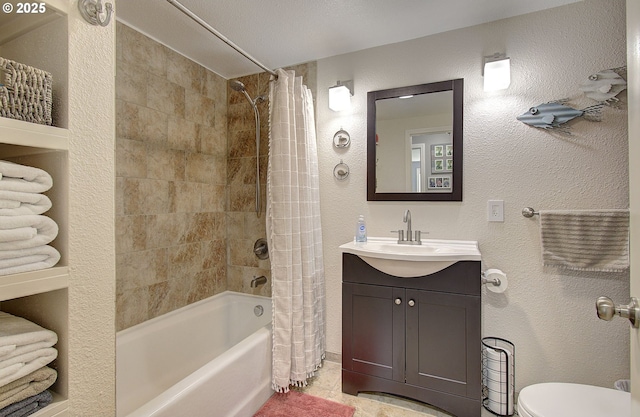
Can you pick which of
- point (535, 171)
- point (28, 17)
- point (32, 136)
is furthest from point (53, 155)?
point (535, 171)

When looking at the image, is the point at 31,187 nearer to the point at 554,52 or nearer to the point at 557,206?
the point at 557,206

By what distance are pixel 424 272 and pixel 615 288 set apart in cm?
102

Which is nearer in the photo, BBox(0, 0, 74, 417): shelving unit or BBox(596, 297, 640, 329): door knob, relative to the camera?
BBox(596, 297, 640, 329): door knob

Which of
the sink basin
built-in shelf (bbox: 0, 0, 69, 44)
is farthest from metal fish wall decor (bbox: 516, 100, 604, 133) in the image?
built-in shelf (bbox: 0, 0, 69, 44)

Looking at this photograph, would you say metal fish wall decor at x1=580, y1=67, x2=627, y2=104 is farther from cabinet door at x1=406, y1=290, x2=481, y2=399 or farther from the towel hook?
the towel hook

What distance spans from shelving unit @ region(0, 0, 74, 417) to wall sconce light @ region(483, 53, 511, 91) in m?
1.97

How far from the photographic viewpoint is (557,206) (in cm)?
171

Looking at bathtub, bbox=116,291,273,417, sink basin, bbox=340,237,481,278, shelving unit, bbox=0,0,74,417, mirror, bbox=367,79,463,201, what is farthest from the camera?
mirror, bbox=367,79,463,201

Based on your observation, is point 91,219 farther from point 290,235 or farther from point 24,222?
point 290,235

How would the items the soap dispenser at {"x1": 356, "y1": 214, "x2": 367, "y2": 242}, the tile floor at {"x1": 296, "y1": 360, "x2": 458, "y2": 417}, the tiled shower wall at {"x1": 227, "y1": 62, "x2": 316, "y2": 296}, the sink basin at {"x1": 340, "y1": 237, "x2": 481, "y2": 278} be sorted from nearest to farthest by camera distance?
1. the sink basin at {"x1": 340, "y1": 237, "x2": 481, "y2": 278}
2. the tile floor at {"x1": 296, "y1": 360, "x2": 458, "y2": 417}
3. the soap dispenser at {"x1": 356, "y1": 214, "x2": 367, "y2": 242}
4. the tiled shower wall at {"x1": 227, "y1": 62, "x2": 316, "y2": 296}

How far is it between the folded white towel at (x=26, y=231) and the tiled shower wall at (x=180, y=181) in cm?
113

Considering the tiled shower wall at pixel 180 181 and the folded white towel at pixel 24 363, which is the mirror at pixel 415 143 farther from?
the folded white towel at pixel 24 363

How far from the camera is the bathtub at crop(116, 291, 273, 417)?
1.38 m

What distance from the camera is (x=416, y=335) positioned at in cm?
169
